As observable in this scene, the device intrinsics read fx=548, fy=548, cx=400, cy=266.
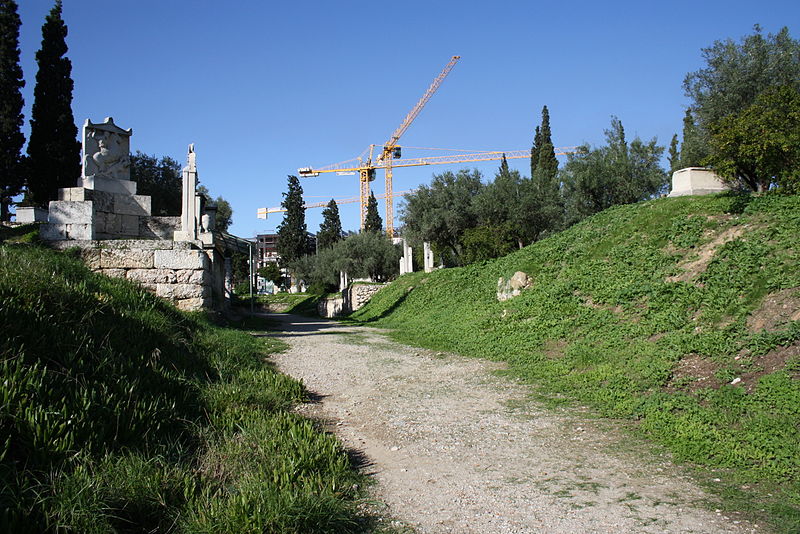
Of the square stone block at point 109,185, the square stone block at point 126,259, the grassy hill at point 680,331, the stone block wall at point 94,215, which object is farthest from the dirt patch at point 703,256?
the square stone block at point 109,185

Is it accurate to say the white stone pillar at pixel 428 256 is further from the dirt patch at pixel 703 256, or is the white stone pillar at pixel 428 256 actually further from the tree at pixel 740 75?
the dirt patch at pixel 703 256

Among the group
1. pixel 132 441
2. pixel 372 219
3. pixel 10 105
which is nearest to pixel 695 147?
pixel 132 441

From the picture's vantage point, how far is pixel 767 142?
11.3 m

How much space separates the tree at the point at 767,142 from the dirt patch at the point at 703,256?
223 cm

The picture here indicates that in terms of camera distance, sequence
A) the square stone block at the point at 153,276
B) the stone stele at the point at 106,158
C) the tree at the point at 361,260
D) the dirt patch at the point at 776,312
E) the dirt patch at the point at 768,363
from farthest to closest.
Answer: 1. the tree at the point at 361,260
2. the stone stele at the point at 106,158
3. the square stone block at the point at 153,276
4. the dirt patch at the point at 776,312
5. the dirt patch at the point at 768,363

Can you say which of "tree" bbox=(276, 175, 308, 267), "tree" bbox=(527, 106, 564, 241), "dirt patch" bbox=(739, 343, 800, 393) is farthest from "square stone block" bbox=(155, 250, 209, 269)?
"tree" bbox=(276, 175, 308, 267)

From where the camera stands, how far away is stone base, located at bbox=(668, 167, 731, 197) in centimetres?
1523

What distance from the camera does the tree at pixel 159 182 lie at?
29833 mm

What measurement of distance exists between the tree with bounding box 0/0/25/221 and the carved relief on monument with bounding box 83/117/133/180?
20244 millimetres

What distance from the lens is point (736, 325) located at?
6738mm

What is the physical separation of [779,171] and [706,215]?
2.07 meters

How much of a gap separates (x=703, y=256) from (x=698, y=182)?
654 cm

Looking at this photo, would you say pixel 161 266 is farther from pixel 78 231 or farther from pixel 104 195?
pixel 104 195

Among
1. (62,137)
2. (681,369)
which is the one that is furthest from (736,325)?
(62,137)
